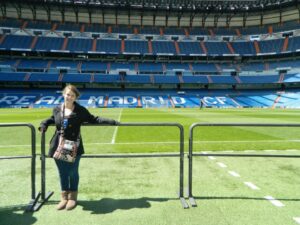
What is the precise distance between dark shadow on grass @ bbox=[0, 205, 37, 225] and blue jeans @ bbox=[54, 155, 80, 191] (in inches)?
26.6

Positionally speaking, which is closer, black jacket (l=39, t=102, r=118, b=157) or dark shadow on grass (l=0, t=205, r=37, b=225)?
dark shadow on grass (l=0, t=205, r=37, b=225)

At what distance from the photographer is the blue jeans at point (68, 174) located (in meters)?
4.21

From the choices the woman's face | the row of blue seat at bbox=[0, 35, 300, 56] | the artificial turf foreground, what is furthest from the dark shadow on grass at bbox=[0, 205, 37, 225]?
the row of blue seat at bbox=[0, 35, 300, 56]

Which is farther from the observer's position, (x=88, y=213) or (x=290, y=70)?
(x=290, y=70)

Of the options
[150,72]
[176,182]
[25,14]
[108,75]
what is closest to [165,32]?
[150,72]

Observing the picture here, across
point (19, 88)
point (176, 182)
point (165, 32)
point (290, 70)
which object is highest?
A: point (165, 32)

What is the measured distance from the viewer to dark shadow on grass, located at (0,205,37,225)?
12.3ft

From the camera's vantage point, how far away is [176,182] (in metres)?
5.64

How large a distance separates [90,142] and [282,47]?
6871 centimetres

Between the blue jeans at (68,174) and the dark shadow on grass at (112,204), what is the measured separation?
0.40 metres

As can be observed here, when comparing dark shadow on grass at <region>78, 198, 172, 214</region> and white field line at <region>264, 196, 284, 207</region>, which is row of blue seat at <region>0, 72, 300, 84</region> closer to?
dark shadow on grass at <region>78, 198, 172, 214</region>

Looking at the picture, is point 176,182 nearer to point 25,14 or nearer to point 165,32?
point 165,32

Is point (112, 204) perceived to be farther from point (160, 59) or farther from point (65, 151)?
point (160, 59)

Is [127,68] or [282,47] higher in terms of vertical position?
[282,47]
